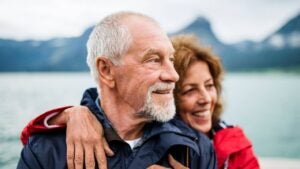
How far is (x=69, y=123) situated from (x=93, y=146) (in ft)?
0.50

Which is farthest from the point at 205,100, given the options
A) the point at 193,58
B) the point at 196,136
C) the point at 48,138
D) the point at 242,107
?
the point at 242,107

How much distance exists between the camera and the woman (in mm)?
1963

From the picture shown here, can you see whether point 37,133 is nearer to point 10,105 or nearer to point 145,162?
point 145,162

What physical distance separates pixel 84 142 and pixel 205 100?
0.77 m

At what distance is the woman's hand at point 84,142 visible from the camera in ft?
5.08

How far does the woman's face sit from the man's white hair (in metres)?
0.53

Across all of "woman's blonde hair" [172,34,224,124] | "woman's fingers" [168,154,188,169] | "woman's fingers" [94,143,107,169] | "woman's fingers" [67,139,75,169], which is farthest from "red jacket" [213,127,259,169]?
"woman's fingers" [67,139,75,169]

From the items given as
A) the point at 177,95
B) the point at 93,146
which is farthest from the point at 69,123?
the point at 177,95

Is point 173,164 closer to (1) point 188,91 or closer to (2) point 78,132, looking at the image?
(2) point 78,132

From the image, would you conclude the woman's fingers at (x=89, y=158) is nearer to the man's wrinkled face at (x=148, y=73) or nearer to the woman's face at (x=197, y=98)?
the man's wrinkled face at (x=148, y=73)

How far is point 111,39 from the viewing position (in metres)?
1.65

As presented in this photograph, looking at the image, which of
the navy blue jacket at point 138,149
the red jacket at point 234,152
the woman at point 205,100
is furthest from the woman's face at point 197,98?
the navy blue jacket at point 138,149

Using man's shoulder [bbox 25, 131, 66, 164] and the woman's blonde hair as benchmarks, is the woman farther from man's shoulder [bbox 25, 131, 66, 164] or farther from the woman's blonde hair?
man's shoulder [bbox 25, 131, 66, 164]

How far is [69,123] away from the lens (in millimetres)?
1648
